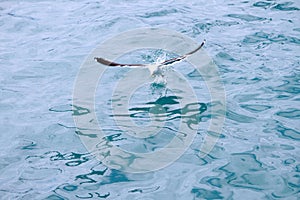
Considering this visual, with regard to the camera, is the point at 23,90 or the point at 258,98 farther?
the point at 23,90

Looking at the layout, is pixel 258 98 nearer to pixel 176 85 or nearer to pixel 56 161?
pixel 176 85

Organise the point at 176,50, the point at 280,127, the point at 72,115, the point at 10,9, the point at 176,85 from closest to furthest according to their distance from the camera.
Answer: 1. the point at 280,127
2. the point at 72,115
3. the point at 176,85
4. the point at 176,50
5. the point at 10,9

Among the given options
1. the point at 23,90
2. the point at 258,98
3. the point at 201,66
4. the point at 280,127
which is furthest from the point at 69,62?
the point at 280,127

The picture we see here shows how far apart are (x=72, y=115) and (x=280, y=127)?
2840 millimetres

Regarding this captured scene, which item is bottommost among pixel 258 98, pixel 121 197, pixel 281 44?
pixel 121 197

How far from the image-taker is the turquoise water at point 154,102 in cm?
485

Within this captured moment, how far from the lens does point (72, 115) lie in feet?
20.4

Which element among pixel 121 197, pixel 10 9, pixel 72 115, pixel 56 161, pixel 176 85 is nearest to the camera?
pixel 121 197

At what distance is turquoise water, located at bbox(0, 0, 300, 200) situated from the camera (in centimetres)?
485

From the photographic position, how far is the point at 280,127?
5711mm

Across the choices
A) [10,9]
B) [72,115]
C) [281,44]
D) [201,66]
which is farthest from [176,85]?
[10,9]

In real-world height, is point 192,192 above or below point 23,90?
below

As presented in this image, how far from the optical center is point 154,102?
6.38 meters

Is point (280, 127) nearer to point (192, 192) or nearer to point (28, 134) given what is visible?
point (192, 192)
